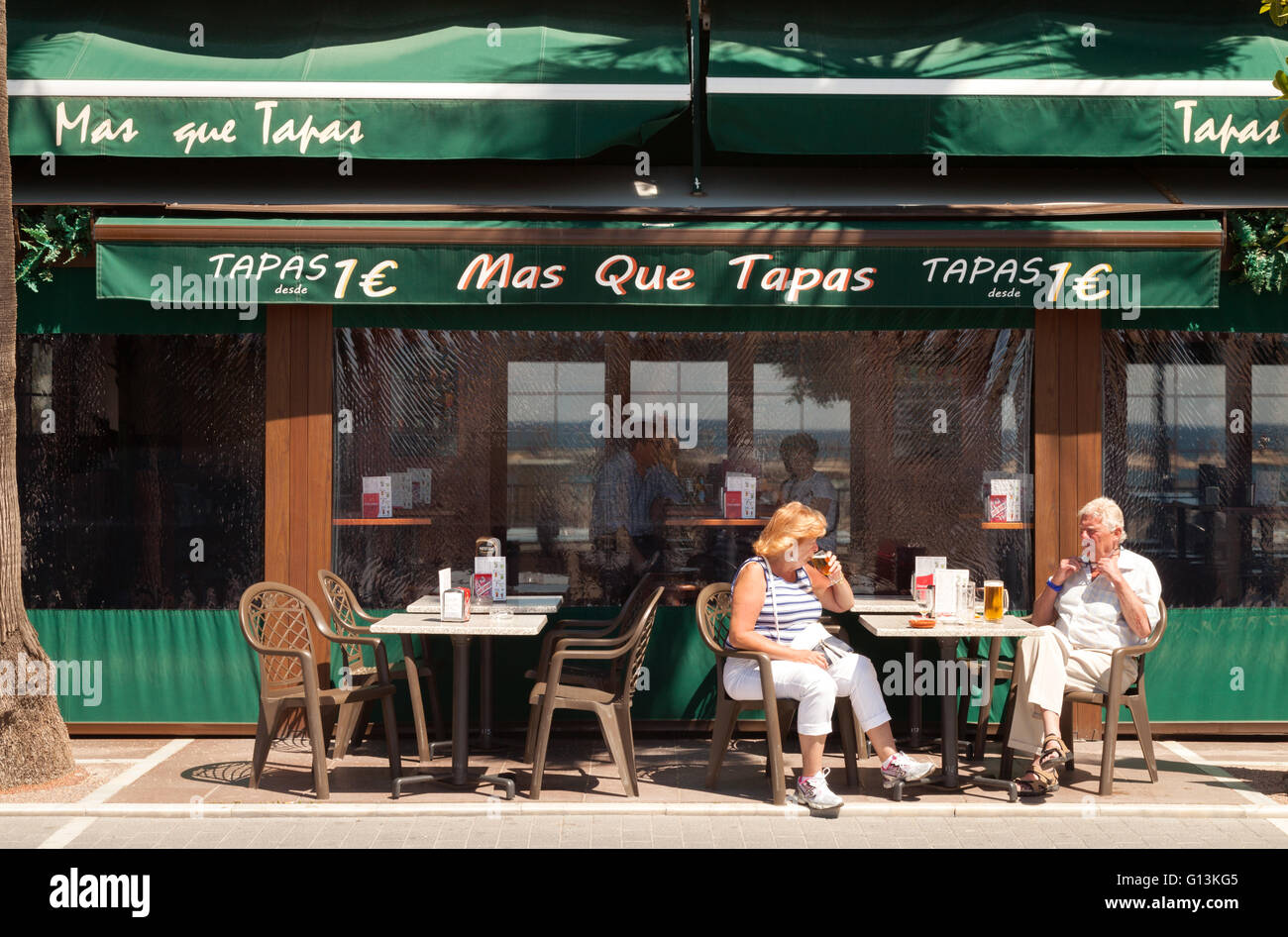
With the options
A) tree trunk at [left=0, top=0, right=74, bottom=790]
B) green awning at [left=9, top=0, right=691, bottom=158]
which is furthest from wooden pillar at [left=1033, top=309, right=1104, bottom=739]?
tree trunk at [left=0, top=0, right=74, bottom=790]

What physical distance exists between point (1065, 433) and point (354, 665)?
439 centimetres

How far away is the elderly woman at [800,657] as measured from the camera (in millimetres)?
6246

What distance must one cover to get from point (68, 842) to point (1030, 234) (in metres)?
5.66

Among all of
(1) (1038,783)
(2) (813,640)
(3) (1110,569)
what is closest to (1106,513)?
(3) (1110,569)

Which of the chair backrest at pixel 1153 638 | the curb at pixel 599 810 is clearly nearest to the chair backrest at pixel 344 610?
the curb at pixel 599 810

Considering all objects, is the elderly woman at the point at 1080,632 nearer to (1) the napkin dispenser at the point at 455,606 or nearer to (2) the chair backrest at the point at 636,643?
(2) the chair backrest at the point at 636,643

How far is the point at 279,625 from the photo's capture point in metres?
7.79

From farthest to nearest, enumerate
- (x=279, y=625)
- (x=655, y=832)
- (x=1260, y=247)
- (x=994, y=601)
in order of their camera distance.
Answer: (x=279, y=625) → (x=1260, y=247) → (x=994, y=601) → (x=655, y=832)

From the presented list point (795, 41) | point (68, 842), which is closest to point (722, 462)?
point (795, 41)

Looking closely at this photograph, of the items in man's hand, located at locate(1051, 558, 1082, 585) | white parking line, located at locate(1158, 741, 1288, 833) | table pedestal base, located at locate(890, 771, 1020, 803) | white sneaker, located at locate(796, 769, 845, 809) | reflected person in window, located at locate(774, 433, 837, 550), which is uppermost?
reflected person in window, located at locate(774, 433, 837, 550)

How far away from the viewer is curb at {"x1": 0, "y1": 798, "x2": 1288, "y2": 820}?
610cm

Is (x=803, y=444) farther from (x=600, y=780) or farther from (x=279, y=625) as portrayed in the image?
(x=279, y=625)

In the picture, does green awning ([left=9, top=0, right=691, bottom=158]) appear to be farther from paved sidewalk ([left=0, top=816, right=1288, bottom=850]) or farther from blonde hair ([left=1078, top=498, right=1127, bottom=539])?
paved sidewalk ([left=0, top=816, right=1288, bottom=850])

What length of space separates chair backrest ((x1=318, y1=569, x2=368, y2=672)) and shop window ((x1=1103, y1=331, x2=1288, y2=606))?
4525 mm
